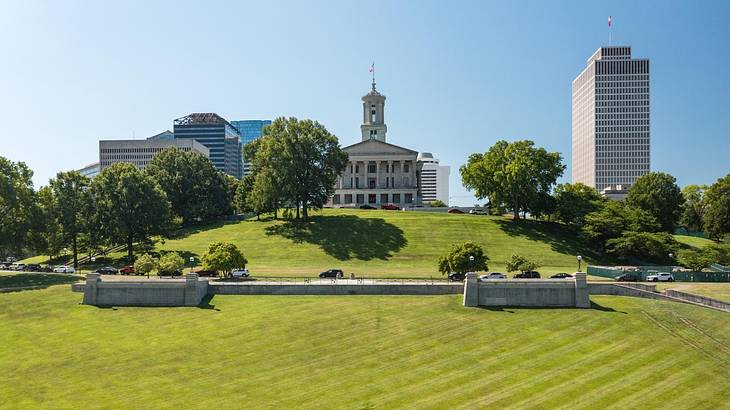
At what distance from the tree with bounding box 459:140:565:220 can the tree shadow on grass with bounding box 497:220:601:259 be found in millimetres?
3172

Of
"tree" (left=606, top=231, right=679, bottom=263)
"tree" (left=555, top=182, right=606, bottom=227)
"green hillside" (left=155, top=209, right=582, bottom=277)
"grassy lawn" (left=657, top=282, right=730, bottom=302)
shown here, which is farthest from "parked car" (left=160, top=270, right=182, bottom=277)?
"tree" (left=555, top=182, right=606, bottom=227)

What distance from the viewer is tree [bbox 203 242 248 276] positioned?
5375 centimetres

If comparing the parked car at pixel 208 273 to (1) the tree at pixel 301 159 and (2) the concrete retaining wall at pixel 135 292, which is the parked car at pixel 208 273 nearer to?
(2) the concrete retaining wall at pixel 135 292

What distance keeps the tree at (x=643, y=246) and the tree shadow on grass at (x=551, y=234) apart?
10.7 feet

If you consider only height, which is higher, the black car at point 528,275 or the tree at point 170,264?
the tree at point 170,264

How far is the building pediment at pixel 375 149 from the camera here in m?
138

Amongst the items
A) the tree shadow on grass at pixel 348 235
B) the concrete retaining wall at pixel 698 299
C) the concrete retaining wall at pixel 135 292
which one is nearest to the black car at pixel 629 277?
the concrete retaining wall at pixel 698 299

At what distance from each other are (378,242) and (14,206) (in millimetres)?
44207

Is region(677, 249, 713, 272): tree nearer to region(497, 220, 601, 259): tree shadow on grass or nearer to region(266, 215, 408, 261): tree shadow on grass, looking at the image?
region(497, 220, 601, 259): tree shadow on grass

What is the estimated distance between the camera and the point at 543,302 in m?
45.8

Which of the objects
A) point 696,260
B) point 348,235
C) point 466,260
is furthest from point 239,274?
point 696,260

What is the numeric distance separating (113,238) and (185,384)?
158ft

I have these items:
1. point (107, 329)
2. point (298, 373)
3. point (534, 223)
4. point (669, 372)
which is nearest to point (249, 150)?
point (534, 223)

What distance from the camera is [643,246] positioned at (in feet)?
247
